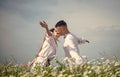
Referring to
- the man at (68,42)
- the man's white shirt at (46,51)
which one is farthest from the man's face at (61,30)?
the man's white shirt at (46,51)

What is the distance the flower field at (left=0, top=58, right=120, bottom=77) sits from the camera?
3486 mm

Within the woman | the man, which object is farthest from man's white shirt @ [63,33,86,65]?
the woman

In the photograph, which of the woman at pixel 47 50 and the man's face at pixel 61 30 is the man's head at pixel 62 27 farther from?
the woman at pixel 47 50

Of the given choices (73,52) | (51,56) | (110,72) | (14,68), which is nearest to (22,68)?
(14,68)

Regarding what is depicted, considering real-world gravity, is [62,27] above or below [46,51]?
above

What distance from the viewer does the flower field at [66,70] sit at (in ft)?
11.4

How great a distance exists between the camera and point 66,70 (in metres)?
3.62

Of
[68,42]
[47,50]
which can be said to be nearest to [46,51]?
[47,50]

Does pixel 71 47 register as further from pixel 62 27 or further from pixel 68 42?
pixel 62 27

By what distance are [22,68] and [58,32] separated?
0.74 m

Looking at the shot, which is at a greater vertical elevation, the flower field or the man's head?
the man's head

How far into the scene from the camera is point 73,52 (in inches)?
161

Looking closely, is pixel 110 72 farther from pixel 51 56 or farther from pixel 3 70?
pixel 3 70

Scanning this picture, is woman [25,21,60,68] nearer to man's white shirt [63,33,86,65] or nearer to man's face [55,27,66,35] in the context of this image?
man's face [55,27,66,35]
